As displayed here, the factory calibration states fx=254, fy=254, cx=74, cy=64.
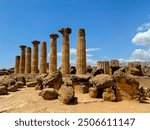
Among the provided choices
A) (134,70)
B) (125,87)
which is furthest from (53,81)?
(134,70)

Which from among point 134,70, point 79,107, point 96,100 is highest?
point 134,70

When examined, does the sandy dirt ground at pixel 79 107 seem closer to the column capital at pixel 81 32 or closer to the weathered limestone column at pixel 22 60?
the column capital at pixel 81 32

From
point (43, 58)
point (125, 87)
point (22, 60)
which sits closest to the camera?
point (125, 87)

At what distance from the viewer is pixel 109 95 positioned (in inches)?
613

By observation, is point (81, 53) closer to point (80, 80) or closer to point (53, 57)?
point (53, 57)

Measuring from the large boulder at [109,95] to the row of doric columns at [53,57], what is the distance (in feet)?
44.1

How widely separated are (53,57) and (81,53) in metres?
6.41

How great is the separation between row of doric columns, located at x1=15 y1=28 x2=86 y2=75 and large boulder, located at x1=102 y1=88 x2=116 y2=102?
13435 millimetres

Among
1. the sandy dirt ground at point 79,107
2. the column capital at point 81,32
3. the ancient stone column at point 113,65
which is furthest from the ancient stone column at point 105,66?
the sandy dirt ground at point 79,107

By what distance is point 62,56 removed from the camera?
32156 mm

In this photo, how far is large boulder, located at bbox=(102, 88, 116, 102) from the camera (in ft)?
50.8

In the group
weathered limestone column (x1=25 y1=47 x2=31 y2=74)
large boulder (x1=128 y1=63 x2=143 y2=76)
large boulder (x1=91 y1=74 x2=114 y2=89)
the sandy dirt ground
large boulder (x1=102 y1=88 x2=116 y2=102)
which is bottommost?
the sandy dirt ground

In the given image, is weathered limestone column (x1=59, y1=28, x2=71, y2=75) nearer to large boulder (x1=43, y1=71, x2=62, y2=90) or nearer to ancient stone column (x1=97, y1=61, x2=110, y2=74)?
ancient stone column (x1=97, y1=61, x2=110, y2=74)

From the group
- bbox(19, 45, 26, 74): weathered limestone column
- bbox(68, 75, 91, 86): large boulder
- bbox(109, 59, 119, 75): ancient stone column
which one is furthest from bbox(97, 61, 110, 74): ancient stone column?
bbox(19, 45, 26, 74): weathered limestone column
